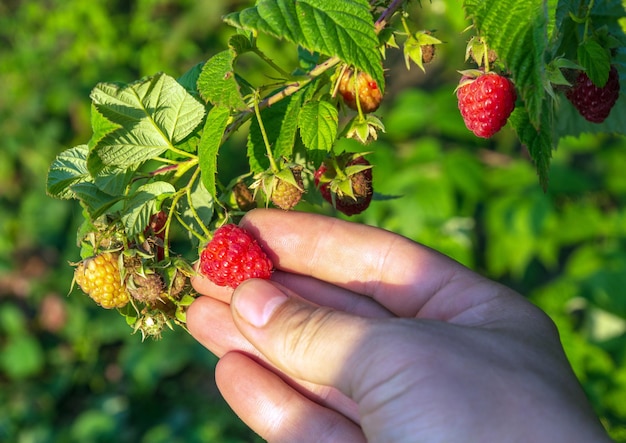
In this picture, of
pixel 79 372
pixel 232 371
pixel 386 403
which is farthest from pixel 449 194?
pixel 79 372

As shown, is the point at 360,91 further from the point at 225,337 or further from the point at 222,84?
the point at 225,337

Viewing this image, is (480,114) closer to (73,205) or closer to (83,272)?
(83,272)

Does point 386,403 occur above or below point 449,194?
above

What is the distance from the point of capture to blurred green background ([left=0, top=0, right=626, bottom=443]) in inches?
103

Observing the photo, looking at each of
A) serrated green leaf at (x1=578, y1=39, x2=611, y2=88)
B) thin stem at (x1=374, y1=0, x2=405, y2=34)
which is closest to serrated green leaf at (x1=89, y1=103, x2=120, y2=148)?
thin stem at (x1=374, y1=0, x2=405, y2=34)

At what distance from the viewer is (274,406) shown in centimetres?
143

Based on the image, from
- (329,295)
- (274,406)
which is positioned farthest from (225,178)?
(274,406)

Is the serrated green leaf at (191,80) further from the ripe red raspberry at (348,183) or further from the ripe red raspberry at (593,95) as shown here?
the ripe red raspberry at (593,95)

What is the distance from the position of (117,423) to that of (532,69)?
285cm

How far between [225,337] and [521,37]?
0.87 metres

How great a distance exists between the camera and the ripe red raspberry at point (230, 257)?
1146 millimetres

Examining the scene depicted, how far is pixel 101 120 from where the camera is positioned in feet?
3.54

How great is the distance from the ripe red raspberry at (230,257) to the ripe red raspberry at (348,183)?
159 millimetres

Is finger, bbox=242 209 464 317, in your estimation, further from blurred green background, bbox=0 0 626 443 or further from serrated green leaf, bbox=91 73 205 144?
blurred green background, bbox=0 0 626 443
